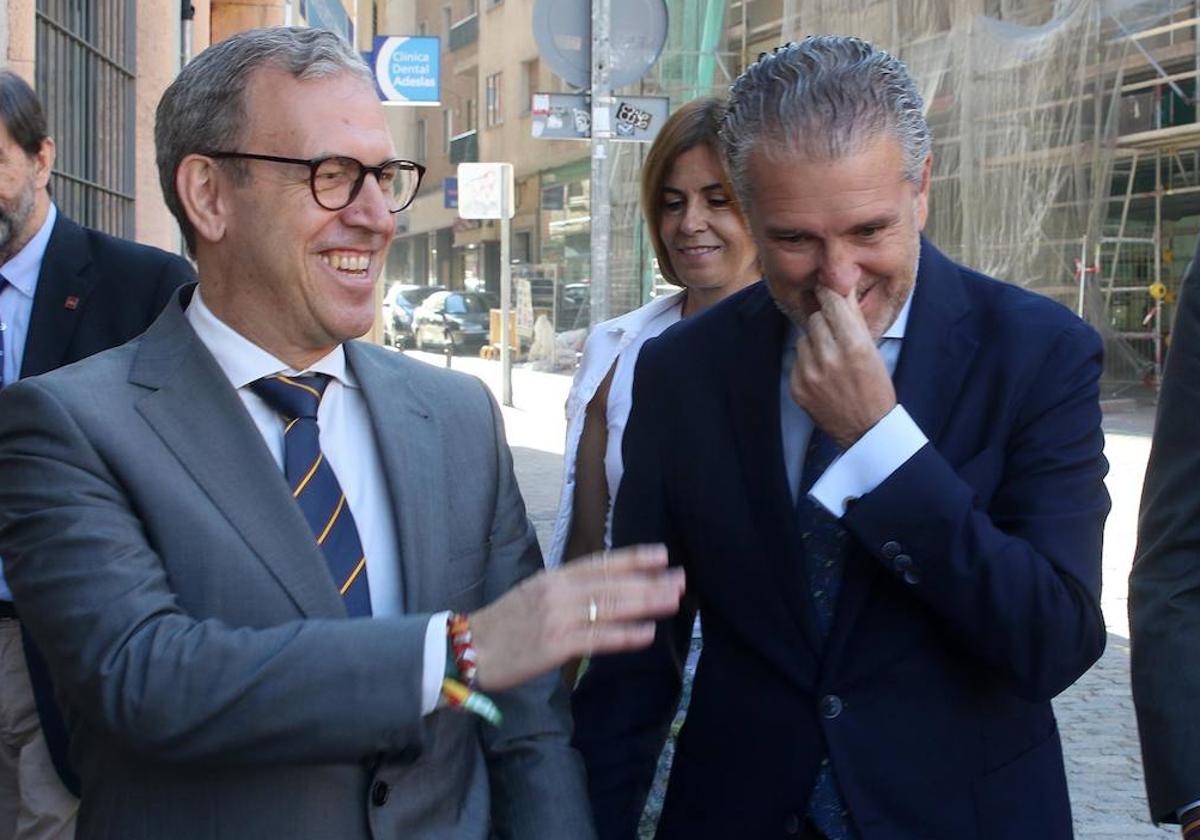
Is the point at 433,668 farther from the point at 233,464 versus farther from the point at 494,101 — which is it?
the point at 494,101

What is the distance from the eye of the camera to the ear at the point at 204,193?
7.87 ft

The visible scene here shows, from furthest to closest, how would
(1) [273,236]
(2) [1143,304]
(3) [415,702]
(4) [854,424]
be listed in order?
1. (2) [1143,304]
2. (1) [273,236]
3. (4) [854,424]
4. (3) [415,702]

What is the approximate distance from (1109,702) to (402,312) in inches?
1377

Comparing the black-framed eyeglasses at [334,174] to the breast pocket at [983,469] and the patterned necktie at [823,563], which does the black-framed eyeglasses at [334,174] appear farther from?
the breast pocket at [983,469]

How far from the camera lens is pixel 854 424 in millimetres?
2199

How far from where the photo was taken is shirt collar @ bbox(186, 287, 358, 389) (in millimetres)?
2355

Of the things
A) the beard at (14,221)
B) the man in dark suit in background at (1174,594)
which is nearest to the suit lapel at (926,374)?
the man in dark suit in background at (1174,594)

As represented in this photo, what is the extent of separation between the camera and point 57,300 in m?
3.93

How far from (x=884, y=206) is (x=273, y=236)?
0.91 meters

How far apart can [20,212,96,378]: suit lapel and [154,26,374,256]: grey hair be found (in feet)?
5.30

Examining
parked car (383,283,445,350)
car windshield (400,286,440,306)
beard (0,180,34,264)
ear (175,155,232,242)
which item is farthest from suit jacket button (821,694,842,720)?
car windshield (400,286,440,306)

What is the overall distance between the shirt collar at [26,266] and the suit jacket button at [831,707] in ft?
8.32

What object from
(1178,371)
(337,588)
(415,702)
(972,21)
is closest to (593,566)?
(415,702)

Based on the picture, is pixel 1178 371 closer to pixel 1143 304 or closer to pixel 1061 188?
pixel 1061 188
